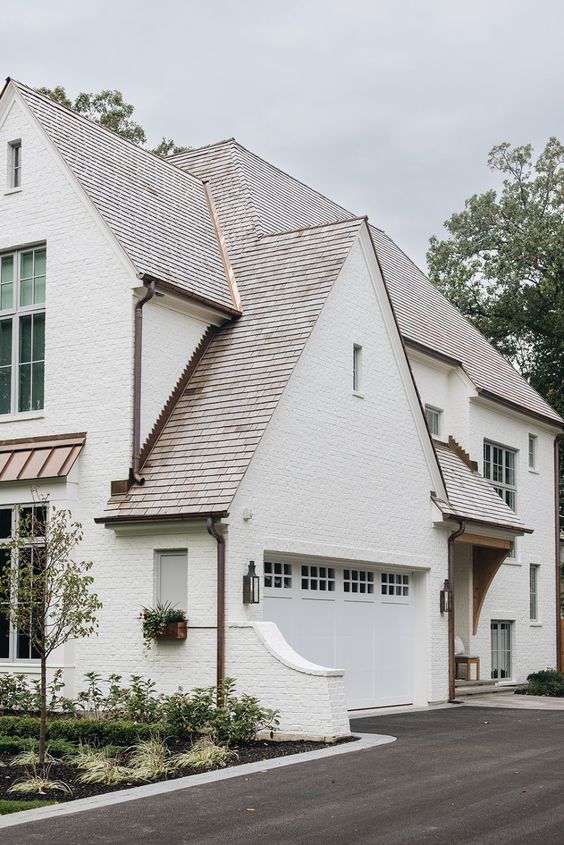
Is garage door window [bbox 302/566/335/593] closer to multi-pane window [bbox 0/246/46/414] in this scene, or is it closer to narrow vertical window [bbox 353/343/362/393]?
narrow vertical window [bbox 353/343/362/393]

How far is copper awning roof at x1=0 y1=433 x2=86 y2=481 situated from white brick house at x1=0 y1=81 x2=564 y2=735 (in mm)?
37

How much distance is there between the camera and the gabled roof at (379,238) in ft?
77.0

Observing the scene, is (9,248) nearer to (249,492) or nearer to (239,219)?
(239,219)

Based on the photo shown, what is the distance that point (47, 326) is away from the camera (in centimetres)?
1892

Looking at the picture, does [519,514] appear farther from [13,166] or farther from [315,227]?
[13,166]

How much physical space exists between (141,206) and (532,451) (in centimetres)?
1463

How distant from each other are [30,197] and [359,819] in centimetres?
1295

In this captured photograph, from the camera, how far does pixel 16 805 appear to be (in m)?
10.5

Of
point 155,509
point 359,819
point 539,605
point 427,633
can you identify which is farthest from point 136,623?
point 539,605

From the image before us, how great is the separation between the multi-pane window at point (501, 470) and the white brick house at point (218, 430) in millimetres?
4455

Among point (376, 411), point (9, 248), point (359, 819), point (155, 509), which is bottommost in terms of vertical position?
point (359, 819)

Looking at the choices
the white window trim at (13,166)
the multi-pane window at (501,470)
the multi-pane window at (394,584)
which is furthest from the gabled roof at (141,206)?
the multi-pane window at (501,470)

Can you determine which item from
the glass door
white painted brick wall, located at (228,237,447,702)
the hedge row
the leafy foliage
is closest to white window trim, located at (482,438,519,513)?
the glass door

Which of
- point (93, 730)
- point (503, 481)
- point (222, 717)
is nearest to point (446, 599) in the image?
point (503, 481)
